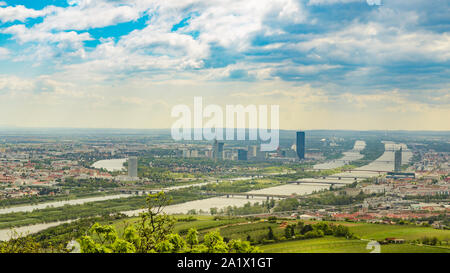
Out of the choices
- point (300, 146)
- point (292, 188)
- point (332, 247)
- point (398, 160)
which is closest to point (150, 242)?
point (332, 247)

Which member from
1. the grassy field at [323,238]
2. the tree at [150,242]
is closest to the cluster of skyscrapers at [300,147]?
the grassy field at [323,238]

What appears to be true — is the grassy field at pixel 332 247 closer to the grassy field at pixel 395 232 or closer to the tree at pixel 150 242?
the grassy field at pixel 395 232

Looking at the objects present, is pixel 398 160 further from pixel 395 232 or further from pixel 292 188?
pixel 395 232

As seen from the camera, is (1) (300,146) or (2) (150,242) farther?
(1) (300,146)

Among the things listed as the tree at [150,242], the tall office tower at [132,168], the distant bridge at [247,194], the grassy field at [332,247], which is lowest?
the distant bridge at [247,194]

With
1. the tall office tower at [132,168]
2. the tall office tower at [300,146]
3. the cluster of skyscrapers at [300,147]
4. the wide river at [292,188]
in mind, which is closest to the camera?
the wide river at [292,188]

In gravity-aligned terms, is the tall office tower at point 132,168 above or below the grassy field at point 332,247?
above

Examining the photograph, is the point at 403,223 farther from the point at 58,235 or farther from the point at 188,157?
the point at 188,157

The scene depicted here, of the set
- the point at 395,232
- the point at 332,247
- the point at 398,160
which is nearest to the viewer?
the point at 332,247
